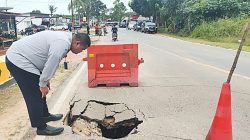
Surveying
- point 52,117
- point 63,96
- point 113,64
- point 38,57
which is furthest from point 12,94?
point 38,57

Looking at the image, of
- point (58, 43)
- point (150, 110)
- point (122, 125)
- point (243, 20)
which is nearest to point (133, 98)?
point (150, 110)

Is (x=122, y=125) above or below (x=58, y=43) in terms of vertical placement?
below

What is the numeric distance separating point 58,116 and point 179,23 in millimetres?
42356

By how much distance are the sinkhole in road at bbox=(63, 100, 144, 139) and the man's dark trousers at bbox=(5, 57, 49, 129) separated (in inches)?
25.8

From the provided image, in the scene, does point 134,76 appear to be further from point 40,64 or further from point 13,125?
point 40,64

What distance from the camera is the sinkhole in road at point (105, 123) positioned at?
5.83 meters

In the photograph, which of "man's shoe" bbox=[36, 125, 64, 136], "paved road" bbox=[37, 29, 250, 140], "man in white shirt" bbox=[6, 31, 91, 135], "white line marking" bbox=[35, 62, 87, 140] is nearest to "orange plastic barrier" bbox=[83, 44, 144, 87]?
"paved road" bbox=[37, 29, 250, 140]

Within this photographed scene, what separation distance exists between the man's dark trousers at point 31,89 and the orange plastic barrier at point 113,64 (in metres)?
Answer: 4.09

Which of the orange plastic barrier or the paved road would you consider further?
the orange plastic barrier

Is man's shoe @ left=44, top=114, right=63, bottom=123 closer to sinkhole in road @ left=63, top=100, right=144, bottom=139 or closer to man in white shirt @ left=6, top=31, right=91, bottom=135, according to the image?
sinkhole in road @ left=63, top=100, right=144, bottom=139

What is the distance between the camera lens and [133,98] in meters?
7.90

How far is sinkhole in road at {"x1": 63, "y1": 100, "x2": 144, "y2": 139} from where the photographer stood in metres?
5.83

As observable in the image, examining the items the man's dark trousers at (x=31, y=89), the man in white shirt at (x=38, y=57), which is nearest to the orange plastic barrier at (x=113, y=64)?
the man's dark trousers at (x=31, y=89)

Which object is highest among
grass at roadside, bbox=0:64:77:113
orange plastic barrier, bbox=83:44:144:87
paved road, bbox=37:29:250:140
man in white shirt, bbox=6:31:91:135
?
man in white shirt, bbox=6:31:91:135
